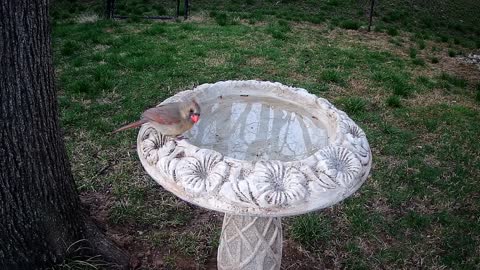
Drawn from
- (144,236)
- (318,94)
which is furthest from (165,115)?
(318,94)

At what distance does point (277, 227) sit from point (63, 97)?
3048 millimetres

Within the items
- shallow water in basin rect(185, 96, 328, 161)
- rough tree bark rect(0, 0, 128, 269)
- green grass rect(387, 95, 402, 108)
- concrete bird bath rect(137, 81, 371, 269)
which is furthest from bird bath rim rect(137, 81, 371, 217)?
green grass rect(387, 95, 402, 108)

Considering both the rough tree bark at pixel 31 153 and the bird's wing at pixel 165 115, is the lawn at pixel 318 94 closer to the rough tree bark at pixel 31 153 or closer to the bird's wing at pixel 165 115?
the rough tree bark at pixel 31 153

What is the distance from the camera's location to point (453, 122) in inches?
193

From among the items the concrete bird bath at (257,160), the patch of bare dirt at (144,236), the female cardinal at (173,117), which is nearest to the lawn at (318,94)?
the patch of bare dirt at (144,236)

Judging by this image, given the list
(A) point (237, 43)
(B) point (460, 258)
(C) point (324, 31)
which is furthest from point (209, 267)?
(C) point (324, 31)

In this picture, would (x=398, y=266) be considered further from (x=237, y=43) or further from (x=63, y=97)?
(x=237, y=43)

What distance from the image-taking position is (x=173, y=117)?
6.86 ft

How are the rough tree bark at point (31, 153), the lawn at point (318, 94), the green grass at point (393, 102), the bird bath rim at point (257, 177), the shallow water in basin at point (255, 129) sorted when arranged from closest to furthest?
the bird bath rim at point (257, 177) < the rough tree bark at point (31, 153) < the shallow water in basin at point (255, 129) < the lawn at point (318, 94) < the green grass at point (393, 102)

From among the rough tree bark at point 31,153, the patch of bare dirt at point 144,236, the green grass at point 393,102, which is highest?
the rough tree bark at point 31,153

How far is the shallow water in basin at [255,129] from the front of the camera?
2492mm

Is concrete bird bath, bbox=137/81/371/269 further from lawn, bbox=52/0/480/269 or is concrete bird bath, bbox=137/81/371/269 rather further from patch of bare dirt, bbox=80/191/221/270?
lawn, bbox=52/0/480/269

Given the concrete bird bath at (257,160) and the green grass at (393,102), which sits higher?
the concrete bird bath at (257,160)

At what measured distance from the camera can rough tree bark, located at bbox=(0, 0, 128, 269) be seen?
82.0 inches
